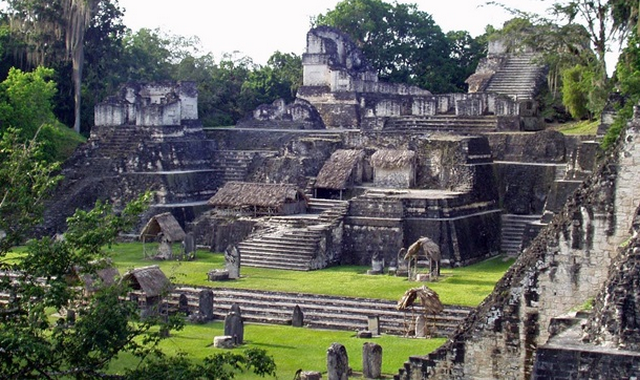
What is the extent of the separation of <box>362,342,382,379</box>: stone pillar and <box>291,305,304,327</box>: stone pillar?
14.4ft

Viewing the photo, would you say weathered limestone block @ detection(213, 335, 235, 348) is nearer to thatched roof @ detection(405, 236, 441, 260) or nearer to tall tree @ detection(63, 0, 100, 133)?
thatched roof @ detection(405, 236, 441, 260)

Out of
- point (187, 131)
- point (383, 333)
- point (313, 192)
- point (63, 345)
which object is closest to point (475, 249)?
point (313, 192)

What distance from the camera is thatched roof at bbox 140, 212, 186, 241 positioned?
27.4m

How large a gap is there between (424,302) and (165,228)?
9402 mm

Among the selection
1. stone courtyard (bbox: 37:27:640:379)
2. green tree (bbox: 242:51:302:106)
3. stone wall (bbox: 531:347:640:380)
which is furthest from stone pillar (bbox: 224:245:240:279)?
green tree (bbox: 242:51:302:106)

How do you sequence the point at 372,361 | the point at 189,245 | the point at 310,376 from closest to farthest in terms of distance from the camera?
the point at 310,376 → the point at 372,361 → the point at 189,245

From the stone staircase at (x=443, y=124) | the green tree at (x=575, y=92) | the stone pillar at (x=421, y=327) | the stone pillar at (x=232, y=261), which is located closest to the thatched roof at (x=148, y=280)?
the stone pillar at (x=232, y=261)

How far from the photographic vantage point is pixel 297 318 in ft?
69.2

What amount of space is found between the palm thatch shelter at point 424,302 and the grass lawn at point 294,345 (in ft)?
2.00

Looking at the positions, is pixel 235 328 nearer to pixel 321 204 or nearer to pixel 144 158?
pixel 321 204

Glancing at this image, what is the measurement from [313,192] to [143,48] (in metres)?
21.8

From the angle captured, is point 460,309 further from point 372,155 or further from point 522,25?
point 522,25

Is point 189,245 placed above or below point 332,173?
below

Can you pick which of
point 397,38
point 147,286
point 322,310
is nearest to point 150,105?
point 147,286
